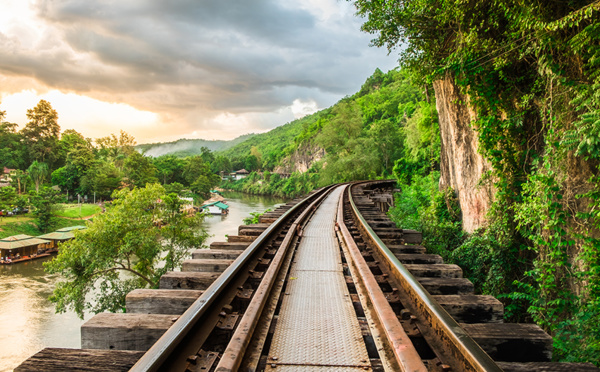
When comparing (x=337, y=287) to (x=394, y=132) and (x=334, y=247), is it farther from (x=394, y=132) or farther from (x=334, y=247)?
(x=394, y=132)

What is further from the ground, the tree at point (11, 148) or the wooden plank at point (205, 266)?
the tree at point (11, 148)

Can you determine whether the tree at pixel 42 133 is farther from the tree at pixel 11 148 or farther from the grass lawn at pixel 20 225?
the grass lawn at pixel 20 225

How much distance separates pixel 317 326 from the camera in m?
2.46

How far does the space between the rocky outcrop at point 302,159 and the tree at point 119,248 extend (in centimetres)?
6400

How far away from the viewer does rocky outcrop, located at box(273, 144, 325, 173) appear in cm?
8544

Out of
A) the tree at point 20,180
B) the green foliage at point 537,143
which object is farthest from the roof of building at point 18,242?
the green foliage at point 537,143

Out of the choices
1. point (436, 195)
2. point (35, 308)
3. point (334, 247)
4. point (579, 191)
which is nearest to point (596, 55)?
point (579, 191)

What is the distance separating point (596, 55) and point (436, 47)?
165 inches

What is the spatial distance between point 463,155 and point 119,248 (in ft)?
56.7

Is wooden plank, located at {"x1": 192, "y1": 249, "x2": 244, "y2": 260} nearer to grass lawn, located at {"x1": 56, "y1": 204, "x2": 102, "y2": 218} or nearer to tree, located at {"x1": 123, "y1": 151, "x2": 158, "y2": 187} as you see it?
grass lawn, located at {"x1": 56, "y1": 204, "x2": 102, "y2": 218}

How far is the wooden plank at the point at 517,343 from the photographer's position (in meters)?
1.79

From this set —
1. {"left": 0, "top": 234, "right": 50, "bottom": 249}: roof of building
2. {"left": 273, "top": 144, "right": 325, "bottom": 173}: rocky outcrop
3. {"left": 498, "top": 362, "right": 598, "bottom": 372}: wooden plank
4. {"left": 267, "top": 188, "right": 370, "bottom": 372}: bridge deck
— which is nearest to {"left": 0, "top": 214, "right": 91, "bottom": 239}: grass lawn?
{"left": 0, "top": 234, "right": 50, "bottom": 249}: roof of building

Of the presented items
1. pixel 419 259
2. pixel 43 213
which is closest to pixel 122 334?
pixel 419 259

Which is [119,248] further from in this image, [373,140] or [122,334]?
[373,140]
